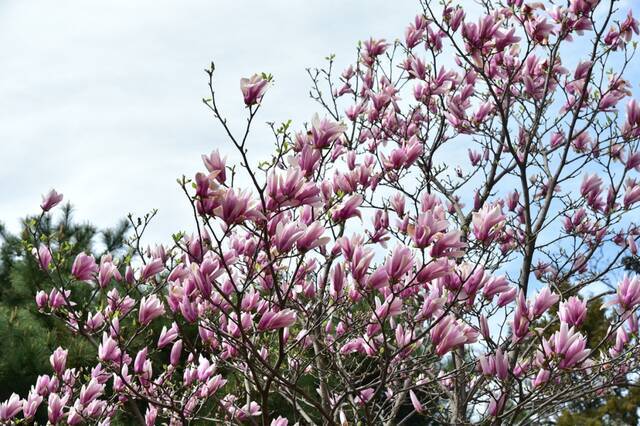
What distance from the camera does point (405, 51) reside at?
14.5ft

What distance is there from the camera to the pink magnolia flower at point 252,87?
6.22 ft

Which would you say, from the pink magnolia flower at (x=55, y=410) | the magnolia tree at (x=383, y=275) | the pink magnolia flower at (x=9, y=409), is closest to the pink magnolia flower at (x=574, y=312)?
the magnolia tree at (x=383, y=275)

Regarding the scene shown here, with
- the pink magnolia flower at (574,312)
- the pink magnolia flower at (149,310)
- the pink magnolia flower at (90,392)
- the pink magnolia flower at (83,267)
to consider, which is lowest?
the pink magnolia flower at (574,312)

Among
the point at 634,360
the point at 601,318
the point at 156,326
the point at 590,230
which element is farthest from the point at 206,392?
the point at 601,318

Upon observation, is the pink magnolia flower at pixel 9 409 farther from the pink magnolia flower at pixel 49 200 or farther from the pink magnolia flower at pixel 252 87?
the pink magnolia flower at pixel 252 87

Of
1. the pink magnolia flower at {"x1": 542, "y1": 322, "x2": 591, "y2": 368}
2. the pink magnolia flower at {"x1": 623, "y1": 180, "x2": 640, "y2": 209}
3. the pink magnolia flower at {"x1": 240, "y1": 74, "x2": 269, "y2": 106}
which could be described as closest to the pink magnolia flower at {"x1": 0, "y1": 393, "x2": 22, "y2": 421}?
the pink magnolia flower at {"x1": 240, "y1": 74, "x2": 269, "y2": 106}

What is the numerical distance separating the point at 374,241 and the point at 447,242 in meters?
0.84

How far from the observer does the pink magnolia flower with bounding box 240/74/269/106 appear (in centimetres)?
190

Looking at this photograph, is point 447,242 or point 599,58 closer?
point 447,242

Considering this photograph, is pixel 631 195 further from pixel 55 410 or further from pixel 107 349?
pixel 55 410

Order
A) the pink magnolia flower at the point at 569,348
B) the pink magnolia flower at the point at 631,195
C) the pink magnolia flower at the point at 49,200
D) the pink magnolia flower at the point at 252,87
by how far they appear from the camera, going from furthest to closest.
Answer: the pink magnolia flower at the point at 631,195 → the pink magnolia flower at the point at 49,200 → the pink magnolia flower at the point at 569,348 → the pink magnolia flower at the point at 252,87

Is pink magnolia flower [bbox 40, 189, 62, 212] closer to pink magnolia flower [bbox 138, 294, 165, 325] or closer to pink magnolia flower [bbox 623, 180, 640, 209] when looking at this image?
pink magnolia flower [bbox 138, 294, 165, 325]

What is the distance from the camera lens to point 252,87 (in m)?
1.90

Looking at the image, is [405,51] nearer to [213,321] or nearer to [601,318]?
[213,321]
